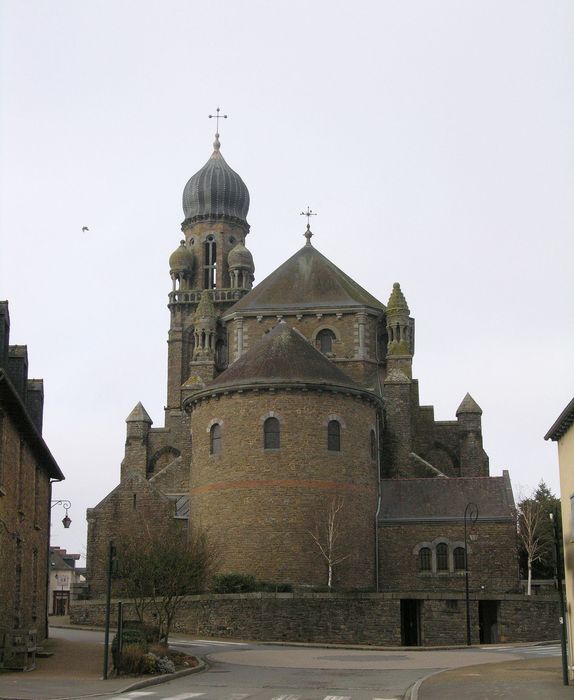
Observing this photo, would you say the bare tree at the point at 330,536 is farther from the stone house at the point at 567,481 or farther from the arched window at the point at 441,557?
the stone house at the point at 567,481

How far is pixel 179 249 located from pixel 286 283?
53.7ft

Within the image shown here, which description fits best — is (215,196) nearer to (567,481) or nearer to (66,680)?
(567,481)

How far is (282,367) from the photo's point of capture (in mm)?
45000

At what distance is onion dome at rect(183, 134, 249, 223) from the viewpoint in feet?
258

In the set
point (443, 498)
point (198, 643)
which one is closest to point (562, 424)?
point (198, 643)

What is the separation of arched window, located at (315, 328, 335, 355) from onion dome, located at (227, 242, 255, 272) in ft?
55.3

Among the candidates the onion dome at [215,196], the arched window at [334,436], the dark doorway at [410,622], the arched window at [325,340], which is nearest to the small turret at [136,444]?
the arched window at [325,340]

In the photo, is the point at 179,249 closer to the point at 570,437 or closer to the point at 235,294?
the point at 235,294

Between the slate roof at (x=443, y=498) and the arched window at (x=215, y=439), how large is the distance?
25.8ft

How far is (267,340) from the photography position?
156 ft

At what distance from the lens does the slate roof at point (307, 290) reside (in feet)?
196

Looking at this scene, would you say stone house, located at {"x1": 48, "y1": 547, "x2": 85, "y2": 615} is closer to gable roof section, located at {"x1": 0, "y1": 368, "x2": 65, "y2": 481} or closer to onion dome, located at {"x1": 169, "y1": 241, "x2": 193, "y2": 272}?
onion dome, located at {"x1": 169, "y1": 241, "x2": 193, "y2": 272}

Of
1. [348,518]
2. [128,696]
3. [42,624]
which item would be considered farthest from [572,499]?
[348,518]

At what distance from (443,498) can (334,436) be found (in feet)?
21.3
